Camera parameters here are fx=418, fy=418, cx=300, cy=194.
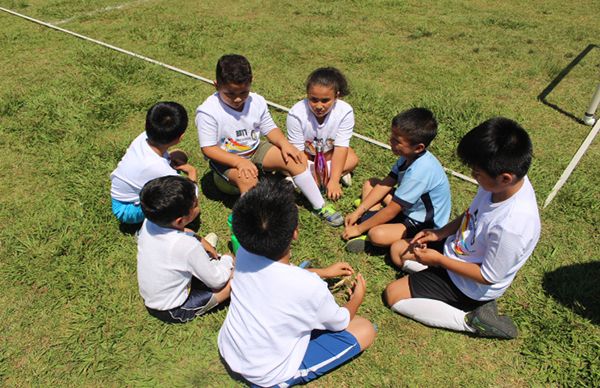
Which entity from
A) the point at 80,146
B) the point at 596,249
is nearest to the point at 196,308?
the point at 80,146

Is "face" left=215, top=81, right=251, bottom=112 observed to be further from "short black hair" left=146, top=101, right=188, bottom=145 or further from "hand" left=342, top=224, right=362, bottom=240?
"hand" left=342, top=224, right=362, bottom=240

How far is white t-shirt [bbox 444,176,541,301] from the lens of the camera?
227 centimetres

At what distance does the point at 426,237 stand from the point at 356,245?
599mm

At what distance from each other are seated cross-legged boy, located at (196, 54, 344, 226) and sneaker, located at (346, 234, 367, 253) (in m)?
0.29

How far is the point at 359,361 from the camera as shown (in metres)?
2.67

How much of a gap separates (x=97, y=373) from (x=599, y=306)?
3.37 m

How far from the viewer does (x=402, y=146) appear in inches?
117

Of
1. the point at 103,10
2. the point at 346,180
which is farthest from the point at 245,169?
the point at 103,10

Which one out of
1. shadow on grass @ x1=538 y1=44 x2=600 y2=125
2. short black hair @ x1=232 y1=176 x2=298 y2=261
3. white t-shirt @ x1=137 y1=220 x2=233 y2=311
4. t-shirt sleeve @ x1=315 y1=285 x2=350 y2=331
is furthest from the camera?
shadow on grass @ x1=538 y1=44 x2=600 y2=125

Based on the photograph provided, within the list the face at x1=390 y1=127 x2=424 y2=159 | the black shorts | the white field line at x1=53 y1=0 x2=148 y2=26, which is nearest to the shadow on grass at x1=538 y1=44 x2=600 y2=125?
the face at x1=390 y1=127 x2=424 y2=159

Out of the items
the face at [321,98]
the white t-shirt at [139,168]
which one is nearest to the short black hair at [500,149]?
the face at [321,98]

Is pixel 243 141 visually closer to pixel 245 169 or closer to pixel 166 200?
pixel 245 169

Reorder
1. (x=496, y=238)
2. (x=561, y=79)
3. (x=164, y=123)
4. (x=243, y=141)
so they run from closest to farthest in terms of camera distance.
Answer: (x=496, y=238), (x=164, y=123), (x=243, y=141), (x=561, y=79)

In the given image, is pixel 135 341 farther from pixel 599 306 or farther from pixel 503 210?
pixel 599 306
